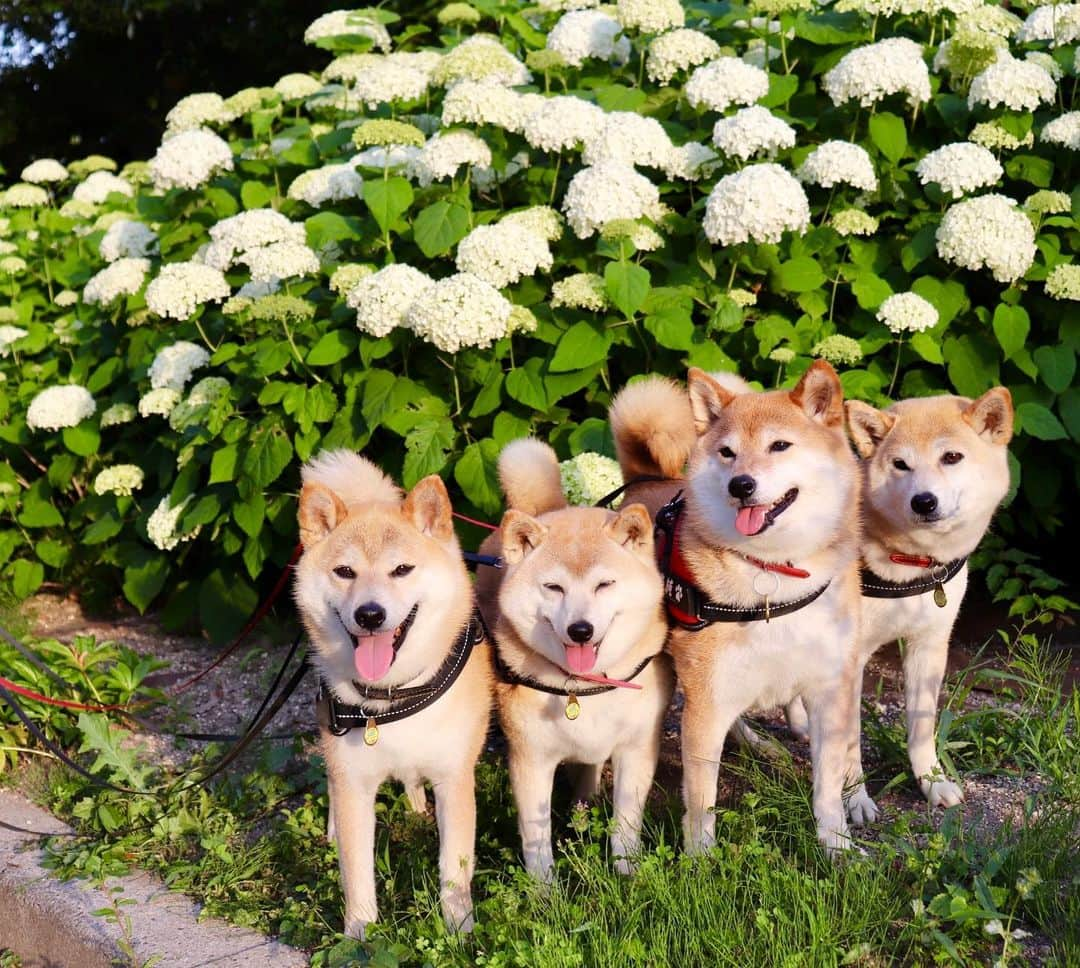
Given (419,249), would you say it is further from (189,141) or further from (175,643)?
(175,643)

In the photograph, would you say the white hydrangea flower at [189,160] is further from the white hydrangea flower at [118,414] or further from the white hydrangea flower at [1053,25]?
the white hydrangea flower at [1053,25]

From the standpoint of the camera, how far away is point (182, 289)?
19.3 feet

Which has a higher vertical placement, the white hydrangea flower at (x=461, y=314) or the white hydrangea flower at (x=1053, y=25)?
the white hydrangea flower at (x=1053, y=25)

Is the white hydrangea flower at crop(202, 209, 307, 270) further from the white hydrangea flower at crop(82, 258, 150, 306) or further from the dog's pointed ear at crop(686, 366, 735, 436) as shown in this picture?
the dog's pointed ear at crop(686, 366, 735, 436)

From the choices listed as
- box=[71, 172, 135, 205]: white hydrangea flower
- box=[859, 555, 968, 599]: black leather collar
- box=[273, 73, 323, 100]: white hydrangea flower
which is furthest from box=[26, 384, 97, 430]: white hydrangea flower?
box=[859, 555, 968, 599]: black leather collar

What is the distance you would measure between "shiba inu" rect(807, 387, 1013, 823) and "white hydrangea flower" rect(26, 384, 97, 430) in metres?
4.25

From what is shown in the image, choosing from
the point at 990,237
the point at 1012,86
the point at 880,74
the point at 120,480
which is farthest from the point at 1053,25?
the point at 120,480

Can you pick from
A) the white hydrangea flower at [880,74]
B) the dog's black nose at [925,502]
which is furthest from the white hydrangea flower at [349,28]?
the dog's black nose at [925,502]

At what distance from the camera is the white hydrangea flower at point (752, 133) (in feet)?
17.1

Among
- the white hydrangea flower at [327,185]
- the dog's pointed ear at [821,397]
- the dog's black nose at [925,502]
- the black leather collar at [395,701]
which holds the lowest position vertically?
the black leather collar at [395,701]

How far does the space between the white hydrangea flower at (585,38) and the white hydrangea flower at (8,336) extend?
341 cm

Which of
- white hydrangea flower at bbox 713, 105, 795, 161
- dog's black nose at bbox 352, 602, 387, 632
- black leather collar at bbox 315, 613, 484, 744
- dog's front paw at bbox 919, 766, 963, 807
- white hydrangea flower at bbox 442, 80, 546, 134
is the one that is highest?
white hydrangea flower at bbox 442, 80, 546, 134

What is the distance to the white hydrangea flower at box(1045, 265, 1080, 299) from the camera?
5.05 meters

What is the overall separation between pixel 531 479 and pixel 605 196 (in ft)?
4.93
